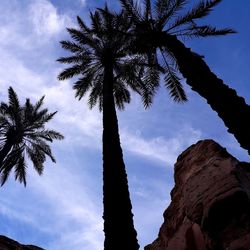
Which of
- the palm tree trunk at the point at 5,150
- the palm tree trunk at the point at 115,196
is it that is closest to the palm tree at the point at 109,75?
the palm tree trunk at the point at 115,196

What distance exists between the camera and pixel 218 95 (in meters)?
8.48

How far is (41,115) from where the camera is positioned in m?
25.2

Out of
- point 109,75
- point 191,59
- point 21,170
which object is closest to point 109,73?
point 109,75

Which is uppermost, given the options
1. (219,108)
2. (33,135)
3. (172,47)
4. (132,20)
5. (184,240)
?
(33,135)

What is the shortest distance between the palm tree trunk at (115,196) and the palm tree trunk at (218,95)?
115 inches

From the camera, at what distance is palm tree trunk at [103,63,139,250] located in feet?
25.3

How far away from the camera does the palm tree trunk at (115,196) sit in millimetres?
7699

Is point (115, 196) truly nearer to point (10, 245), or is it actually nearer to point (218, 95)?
point (218, 95)

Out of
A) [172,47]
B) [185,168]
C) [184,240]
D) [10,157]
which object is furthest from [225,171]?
[10,157]

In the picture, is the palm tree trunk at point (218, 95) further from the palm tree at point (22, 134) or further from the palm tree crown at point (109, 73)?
the palm tree at point (22, 134)

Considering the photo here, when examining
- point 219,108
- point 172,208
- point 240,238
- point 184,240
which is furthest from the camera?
point 172,208

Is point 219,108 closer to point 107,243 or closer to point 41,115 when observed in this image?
point 107,243

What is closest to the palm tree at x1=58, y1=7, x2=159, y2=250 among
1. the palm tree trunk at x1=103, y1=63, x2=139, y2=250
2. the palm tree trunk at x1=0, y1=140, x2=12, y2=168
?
the palm tree trunk at x1=103, y1=63, x2=139, y2=250

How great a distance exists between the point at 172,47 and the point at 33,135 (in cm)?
1616
